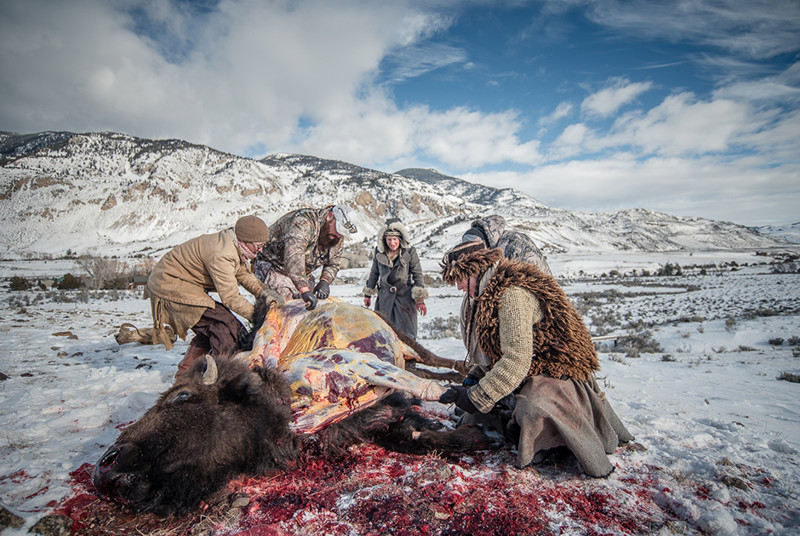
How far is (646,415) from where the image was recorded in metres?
3.01

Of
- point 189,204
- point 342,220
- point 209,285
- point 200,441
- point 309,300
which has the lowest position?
point 200,441

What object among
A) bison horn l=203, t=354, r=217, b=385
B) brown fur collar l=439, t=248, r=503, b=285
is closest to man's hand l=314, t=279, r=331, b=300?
bison horn l=203, t=354, r=217, b=385

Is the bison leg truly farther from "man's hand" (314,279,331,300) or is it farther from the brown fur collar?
"man's hand" (314,279,331,300)

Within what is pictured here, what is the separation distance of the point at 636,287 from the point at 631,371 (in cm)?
1728

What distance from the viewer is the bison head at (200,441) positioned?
1.74 metres

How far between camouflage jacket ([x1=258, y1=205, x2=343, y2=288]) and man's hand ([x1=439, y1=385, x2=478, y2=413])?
6.61 ft

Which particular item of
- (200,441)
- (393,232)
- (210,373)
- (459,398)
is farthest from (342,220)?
(200,441)

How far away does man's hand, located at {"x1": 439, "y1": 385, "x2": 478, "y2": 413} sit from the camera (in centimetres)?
228

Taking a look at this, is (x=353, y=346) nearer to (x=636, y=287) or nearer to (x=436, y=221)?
(x=636, y=287)

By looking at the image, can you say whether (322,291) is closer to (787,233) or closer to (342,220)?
(342,220)

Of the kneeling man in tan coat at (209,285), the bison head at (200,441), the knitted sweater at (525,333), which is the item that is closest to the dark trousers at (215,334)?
the kneeling man in tan coat at (209,285)

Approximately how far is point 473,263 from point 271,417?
1560 millimetres

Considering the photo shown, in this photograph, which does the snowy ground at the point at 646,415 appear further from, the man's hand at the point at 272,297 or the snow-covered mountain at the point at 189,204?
the snow-covered mountain at the point at 189,204

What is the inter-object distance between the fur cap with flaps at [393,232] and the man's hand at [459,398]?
3.00 metres
